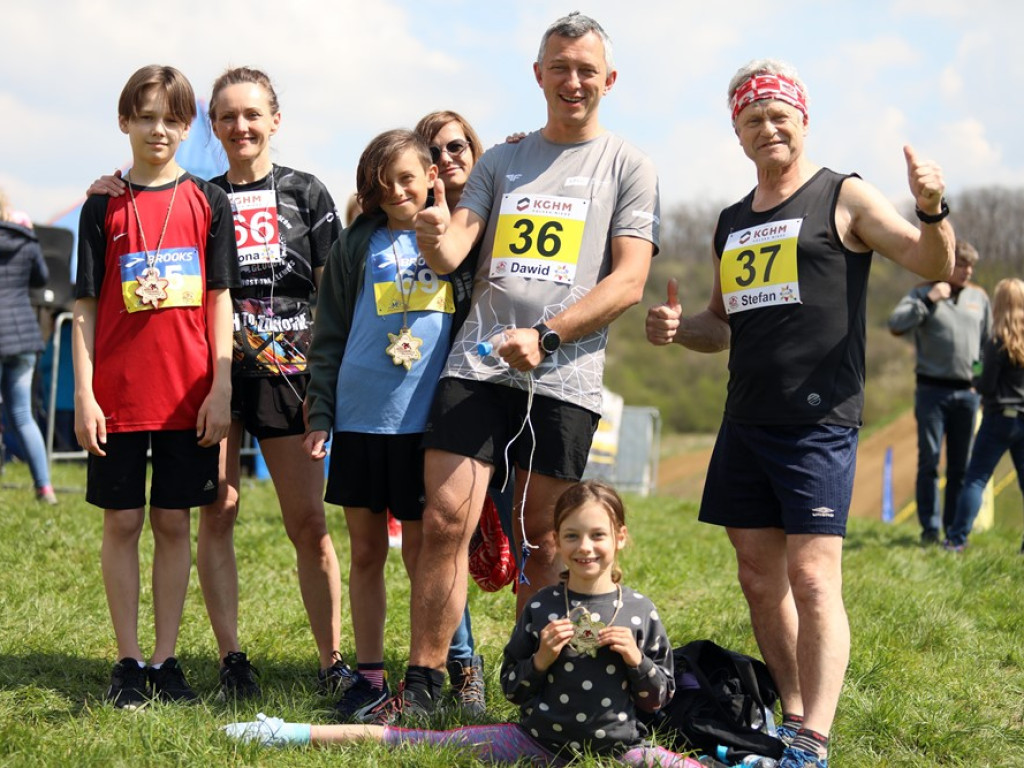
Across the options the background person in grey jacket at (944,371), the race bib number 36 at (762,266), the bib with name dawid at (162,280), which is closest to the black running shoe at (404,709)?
the bib with name dawid at (162,280)

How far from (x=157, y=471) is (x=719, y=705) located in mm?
2118

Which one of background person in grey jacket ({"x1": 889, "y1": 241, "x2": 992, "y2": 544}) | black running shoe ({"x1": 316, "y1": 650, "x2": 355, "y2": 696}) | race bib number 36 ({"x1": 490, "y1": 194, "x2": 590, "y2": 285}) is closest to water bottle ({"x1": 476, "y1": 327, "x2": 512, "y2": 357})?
race bib number 36 ({"x1": 490, "y1": 194, "x2": 590, "y2": 285})

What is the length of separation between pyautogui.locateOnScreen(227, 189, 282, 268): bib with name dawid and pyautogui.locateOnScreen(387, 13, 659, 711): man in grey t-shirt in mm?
769

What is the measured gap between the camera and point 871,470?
25.6 m

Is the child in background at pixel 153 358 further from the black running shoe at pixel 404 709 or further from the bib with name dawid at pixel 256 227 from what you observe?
the black running shoe at pixel 404 709

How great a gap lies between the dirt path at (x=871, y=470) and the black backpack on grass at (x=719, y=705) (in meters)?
16.5

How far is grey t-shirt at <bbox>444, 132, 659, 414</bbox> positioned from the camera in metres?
3.73

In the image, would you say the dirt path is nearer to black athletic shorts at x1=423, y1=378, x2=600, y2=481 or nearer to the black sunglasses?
the black sunglasses

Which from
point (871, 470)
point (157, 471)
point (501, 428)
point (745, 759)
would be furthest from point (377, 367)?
point (871, 470)

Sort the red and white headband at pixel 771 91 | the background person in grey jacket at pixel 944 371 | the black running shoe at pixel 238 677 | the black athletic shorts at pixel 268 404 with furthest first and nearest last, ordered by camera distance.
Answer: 1. the background person in grey jacket at pixel 944 371
2. the black athletic shorts at pixel 268 404
3. the black running shoe at pixel 238 677
4. the red and white headband at pixel 771 91

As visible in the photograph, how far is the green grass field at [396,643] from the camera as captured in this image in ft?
11.4

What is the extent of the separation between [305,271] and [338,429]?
0.71 meters

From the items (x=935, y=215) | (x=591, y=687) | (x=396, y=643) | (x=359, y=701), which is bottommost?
(x=396, y=643)

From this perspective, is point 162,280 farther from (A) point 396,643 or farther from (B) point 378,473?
(A) point 396,643
